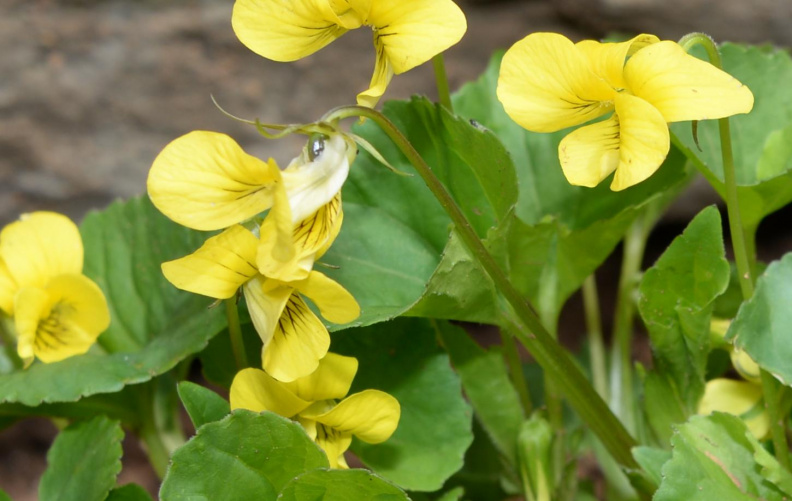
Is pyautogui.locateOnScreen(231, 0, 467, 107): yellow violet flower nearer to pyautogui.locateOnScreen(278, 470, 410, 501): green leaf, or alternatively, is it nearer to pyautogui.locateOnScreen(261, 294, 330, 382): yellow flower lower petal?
pyautogui.locateOnScreen(261, 294, 330, 382): yellow flower lower petal

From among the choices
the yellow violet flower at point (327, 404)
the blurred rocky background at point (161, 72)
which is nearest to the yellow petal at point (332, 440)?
the yellow violet flower at point (327, 404)

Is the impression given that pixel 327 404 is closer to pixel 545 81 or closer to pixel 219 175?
pixel 219 175

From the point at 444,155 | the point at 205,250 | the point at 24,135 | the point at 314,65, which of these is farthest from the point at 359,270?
the point at 24,135

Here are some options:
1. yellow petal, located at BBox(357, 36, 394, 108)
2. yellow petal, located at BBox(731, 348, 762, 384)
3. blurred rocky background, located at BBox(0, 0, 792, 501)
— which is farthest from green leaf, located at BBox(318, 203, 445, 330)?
blurred rocky background, located at BBox(0, 0, 792, 501)

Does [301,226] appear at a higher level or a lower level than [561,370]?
higher

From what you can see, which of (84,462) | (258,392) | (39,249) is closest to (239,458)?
(258,392)

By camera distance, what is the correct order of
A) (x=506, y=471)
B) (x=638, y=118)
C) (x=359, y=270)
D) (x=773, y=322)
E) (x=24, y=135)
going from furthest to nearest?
(x=24, y=135) → (x=506, y=471) → (x=359, y=270) → (x=773, y=322) → (x=638, y=118)

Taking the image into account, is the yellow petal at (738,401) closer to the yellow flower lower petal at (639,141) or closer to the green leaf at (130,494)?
the yellow flower lower petal at (639,141)

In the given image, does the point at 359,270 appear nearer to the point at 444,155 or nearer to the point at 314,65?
the point at 444,155
